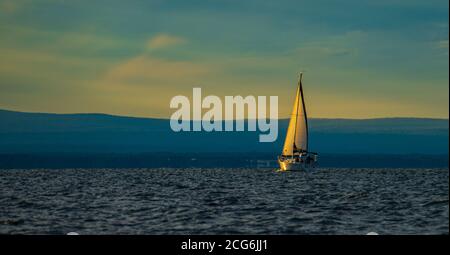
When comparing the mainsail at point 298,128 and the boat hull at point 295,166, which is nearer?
the mainsail at point 298,128

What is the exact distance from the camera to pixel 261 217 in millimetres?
43250

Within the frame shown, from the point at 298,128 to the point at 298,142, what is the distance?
382cm

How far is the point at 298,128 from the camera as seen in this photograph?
162 m

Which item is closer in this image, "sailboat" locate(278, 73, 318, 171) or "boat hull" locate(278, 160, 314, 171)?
"sailboat" locate(278, 73, 318, 171)

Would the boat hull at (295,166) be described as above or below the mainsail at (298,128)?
below

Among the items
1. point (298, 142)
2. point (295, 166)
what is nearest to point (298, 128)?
point (298, 142)

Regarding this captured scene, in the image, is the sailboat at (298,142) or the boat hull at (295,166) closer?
the sailboat at (298,142)

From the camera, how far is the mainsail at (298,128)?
15875 centimetres

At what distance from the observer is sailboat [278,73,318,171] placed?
6260 inches

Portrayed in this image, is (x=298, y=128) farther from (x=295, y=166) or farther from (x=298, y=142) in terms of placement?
(x=295, y=166)

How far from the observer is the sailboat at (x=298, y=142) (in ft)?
522

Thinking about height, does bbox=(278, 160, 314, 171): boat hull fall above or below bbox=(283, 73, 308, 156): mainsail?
below
